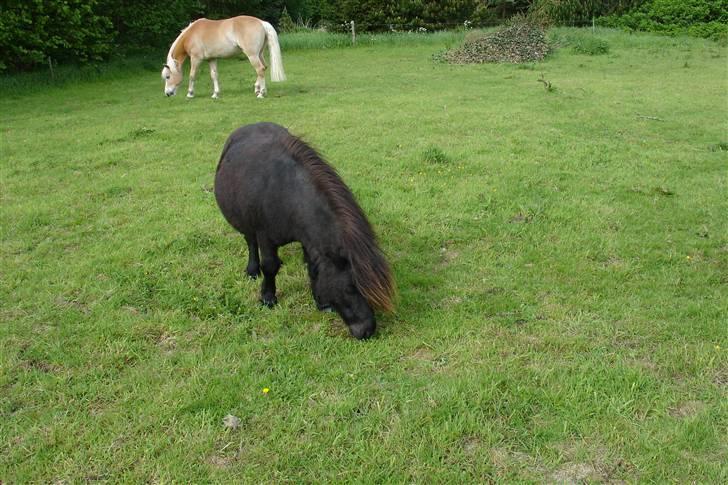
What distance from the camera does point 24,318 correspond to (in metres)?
4.20

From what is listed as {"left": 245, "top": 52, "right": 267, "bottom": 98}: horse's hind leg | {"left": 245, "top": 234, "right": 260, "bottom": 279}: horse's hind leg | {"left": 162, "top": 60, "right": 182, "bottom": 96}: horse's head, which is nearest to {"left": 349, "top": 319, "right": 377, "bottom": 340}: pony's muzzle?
{"left": 245, "top": 234, "right": 260, "bottom": 279}: horse's hind leg

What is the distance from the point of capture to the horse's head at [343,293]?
3.65m

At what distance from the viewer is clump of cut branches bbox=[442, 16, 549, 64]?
1817 centimetres

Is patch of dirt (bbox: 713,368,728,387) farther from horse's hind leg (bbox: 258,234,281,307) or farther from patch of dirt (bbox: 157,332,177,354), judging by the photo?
patch of dirt (bbox: 157,332,177,354)

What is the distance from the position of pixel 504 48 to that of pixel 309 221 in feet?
56.3

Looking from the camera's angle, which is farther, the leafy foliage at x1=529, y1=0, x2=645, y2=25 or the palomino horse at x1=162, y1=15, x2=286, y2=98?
the leafy foliage at x1=529, y1=0, x2=645, y2=25

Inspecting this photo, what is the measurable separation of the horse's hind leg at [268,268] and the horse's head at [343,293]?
0.53 meters

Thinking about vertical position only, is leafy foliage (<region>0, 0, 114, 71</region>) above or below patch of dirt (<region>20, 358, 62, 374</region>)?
above

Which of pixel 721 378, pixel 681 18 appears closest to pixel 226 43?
pixel 721 378

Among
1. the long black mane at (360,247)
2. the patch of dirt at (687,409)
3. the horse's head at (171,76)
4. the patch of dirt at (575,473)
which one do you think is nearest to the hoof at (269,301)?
the long black mane at (360,247)

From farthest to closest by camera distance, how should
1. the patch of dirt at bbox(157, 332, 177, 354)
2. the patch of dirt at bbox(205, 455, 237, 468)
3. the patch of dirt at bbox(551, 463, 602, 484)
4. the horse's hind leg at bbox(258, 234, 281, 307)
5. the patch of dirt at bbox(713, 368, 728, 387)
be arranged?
the horse's hind leg at bbox(258, 234, 281, 307), the patch of dirt at bbox(157, 332, 177, 354), the patch of dirt at bbox(713, 368, 728, 387), the patch of dirt at bbox(205, 455, 237, 468), the patch of dirt at bbox(551, 463, 602, 484)

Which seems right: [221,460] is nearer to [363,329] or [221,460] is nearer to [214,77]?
[363,329]

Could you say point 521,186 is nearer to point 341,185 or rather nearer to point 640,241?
point 640,241

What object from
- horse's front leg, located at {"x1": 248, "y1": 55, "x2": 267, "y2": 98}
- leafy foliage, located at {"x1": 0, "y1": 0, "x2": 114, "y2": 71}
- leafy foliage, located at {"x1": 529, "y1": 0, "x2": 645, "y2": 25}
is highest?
leafy foliage, located at {"x1": 529, "y1": 0, "x2": 645, "y2": 25}
